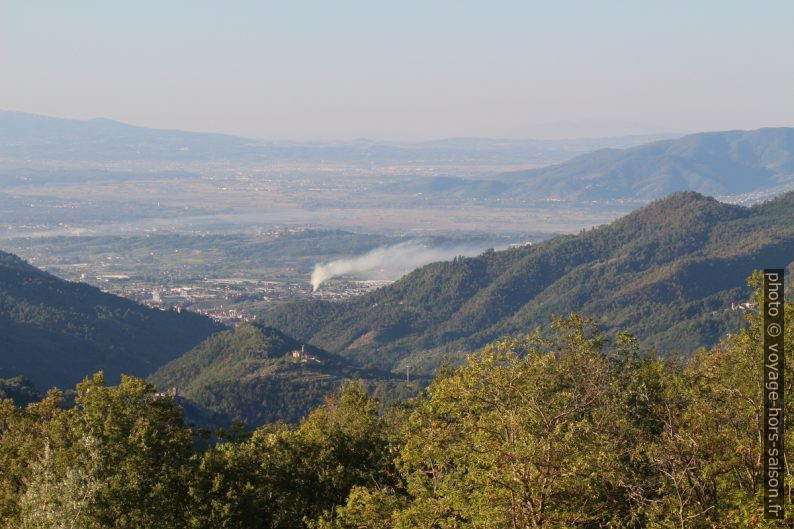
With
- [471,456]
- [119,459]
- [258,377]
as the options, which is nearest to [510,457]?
[471,456]

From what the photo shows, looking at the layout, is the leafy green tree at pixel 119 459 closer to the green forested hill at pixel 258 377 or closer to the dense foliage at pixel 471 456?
the dense foliage at pixel 471 456

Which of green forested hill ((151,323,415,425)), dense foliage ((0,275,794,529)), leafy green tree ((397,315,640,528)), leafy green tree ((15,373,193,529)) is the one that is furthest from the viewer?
green forested hill ((151,323,415,425))

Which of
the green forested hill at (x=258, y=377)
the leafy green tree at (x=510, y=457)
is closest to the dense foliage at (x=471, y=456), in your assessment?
the leafy green tree at (x=510, y=457)

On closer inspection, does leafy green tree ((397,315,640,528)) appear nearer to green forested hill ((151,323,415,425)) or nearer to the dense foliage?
the dense foliage

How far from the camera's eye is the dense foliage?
27141 millimetres

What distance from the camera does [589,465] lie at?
27500mm

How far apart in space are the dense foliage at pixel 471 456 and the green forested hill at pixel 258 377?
91.3 m

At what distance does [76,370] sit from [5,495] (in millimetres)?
143051

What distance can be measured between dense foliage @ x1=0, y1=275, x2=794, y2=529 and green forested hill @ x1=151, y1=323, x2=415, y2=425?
3593 inches

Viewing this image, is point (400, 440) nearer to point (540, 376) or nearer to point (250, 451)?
point (250, 451)

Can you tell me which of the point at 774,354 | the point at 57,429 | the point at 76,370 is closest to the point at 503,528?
the point at 774,354

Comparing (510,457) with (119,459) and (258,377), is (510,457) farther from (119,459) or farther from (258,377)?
(258,377)

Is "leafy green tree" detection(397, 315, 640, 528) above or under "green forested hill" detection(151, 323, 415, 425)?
above

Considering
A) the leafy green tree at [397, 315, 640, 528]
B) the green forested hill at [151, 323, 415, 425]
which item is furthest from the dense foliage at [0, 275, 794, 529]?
the green forested hill at [151, 323, 415, 425]
